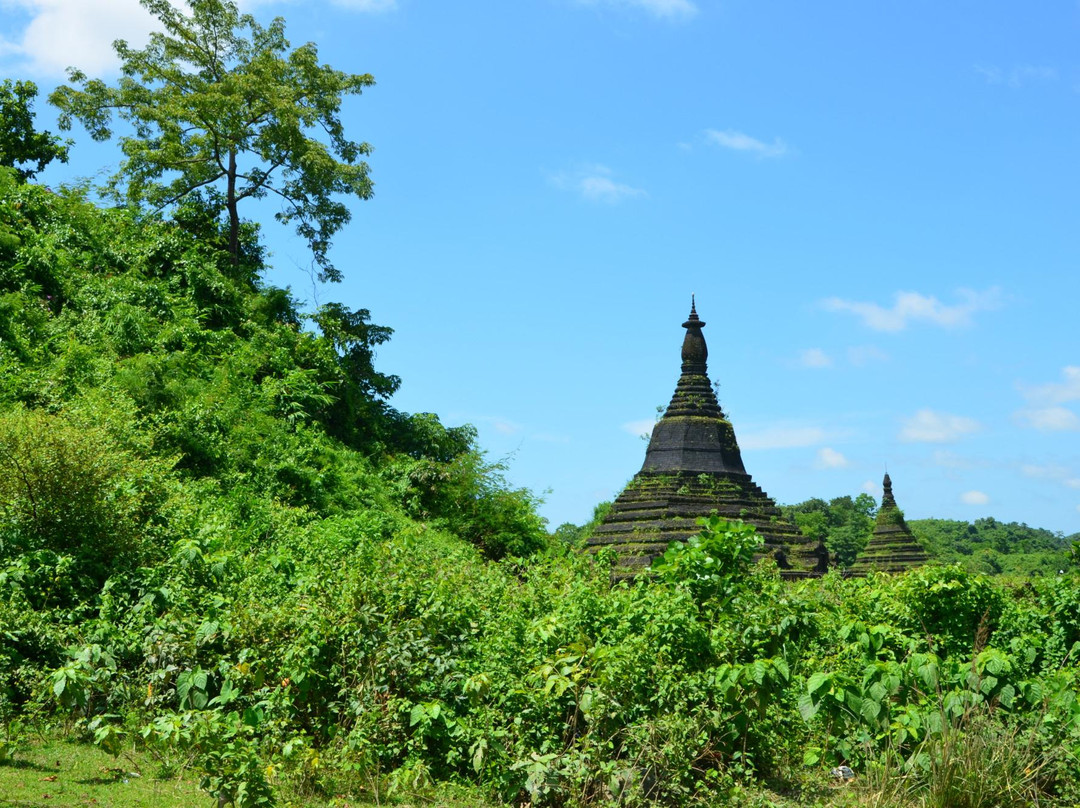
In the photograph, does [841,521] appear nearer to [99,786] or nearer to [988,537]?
[988,537]

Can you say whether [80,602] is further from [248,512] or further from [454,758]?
[248,512]

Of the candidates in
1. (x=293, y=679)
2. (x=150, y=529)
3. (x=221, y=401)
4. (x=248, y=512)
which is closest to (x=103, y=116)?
(x=221, y=401)

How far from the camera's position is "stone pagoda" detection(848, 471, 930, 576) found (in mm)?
31078

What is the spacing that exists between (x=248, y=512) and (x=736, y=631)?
7867 millimetres

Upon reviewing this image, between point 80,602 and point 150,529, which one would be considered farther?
point 150,529

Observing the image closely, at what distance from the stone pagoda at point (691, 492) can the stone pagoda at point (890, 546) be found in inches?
300

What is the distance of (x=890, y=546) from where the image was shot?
31859mm

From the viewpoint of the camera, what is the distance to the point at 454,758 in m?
8.00

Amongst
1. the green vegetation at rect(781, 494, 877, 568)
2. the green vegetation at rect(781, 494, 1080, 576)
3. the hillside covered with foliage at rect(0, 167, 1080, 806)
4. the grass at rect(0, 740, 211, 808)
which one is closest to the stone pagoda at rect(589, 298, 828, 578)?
the hillside covered with foliage at rect(0, 167, 1080, 806)

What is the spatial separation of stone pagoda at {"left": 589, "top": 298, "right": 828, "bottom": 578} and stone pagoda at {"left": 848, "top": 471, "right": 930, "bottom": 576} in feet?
25.0

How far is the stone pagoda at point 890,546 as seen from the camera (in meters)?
31.1

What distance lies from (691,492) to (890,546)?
35.5ft

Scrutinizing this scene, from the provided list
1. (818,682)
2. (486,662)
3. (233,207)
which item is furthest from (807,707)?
(233,207)

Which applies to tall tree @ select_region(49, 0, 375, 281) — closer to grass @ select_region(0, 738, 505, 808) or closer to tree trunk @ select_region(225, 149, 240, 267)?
tree trunk @ select_region(225, 149, 240, 267)
